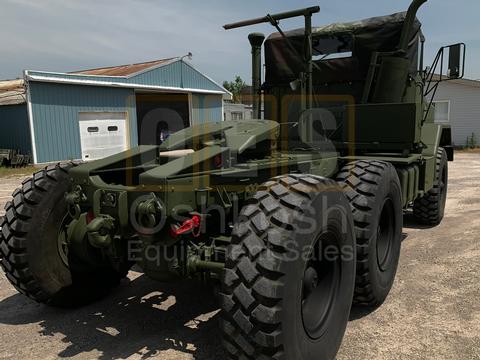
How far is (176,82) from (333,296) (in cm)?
1935

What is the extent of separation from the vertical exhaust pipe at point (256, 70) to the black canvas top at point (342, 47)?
352mm

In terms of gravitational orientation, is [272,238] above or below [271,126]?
below

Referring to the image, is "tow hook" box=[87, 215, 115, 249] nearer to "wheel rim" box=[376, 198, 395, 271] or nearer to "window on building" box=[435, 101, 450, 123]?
"wheel rim" box=[376, 198, 395, 271]

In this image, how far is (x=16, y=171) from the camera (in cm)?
1511

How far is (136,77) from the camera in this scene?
A: 19.4 metres

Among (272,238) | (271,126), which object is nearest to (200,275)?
(272,238)

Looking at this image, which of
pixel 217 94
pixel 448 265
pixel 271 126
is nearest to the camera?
pixel 271 126

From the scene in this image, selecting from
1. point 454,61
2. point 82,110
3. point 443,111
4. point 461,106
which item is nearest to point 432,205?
point 454,61

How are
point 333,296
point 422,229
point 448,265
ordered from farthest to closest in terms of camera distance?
point 422,229 < point 448,265 < point 333,296

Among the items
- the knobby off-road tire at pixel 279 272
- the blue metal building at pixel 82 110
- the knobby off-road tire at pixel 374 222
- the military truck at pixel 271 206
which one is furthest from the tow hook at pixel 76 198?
the blue metal building at pixel 82 110

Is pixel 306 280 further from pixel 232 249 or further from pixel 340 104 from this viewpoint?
pixel 340 104

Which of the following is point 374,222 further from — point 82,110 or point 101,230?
point 82,110

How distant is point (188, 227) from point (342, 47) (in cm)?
390

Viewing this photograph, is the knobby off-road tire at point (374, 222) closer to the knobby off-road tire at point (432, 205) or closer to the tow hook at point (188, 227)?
the tow hook at point (188, 227)
